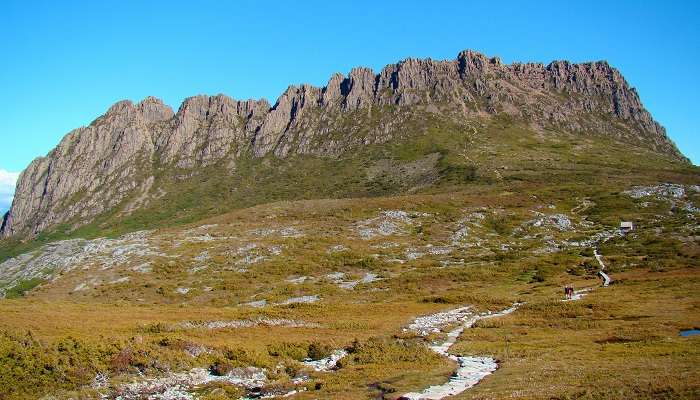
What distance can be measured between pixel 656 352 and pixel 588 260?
72582mm

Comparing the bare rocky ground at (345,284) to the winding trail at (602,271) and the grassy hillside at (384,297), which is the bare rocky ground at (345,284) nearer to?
the grassy hillside at (384,297)

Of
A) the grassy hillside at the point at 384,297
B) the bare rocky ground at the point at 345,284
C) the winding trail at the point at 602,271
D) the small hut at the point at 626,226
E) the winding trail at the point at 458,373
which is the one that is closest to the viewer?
the winding trail at the point at 458,373

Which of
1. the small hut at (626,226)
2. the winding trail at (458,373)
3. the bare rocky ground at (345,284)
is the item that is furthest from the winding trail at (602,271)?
the winding trail at (458,373)

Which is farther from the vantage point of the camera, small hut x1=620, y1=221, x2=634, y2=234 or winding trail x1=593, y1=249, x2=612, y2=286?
small hut x1=620, y1=221, x2=634, y2=234

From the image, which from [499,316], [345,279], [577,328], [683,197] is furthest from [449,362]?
[683,197]

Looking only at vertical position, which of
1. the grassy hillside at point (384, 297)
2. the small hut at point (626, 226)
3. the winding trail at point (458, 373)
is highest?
the small hut at point (626, 226)

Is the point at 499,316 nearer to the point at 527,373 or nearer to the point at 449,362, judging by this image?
the point at 449,362

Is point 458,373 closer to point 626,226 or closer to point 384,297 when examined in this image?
point 384,297

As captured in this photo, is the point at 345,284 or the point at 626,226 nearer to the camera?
the point at 345,284

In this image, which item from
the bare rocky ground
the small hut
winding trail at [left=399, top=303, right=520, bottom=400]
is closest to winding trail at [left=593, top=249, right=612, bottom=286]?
the bare rocky ground

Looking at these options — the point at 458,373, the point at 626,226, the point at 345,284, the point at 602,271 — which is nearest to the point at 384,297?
the point at 345,284

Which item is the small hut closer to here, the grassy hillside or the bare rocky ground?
the bare rocky ground

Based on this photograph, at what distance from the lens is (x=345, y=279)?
10088 cm

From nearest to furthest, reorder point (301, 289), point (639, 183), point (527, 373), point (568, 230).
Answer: point (527, 373)
point (301, 289)
point (568, 230)
point (639, 183)
